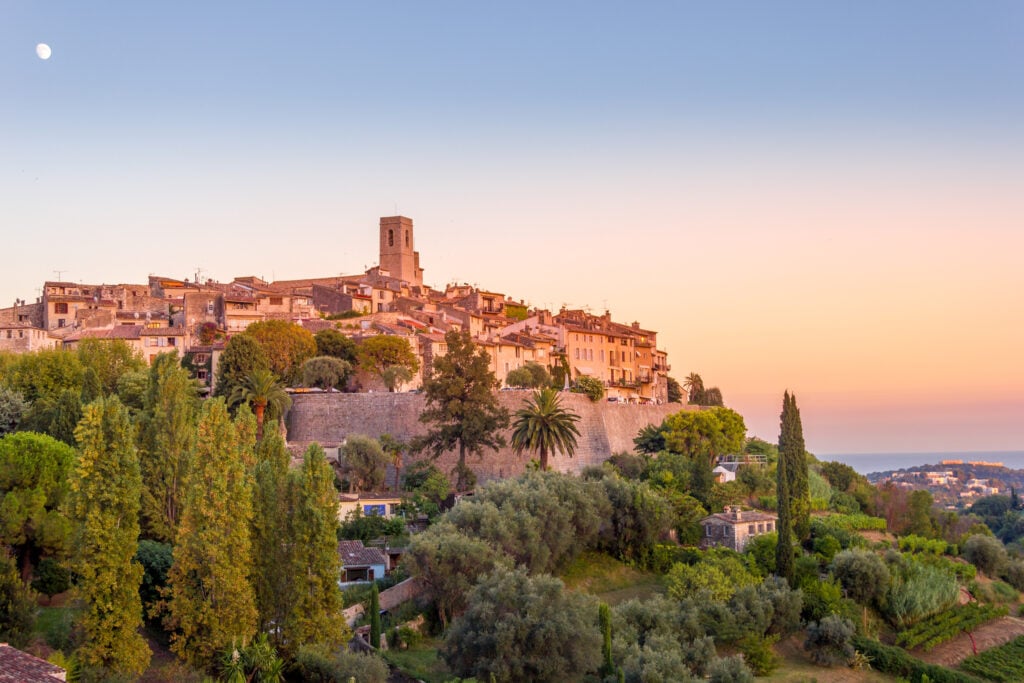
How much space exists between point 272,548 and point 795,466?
80.5ft

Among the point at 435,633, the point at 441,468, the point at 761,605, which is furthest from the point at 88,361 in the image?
the point at 761,605

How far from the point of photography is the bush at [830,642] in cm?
3402

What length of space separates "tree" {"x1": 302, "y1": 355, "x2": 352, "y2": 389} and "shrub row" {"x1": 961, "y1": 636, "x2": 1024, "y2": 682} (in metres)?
32.9

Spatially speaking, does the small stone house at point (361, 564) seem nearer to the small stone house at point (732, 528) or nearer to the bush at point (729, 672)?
the bush at point (729, 672)

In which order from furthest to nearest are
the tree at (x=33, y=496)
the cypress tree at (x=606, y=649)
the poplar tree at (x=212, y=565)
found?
the cypress tree at (x=606, y=649) → the tree at (x=33, y=496) → the poplar tree at (x=212, y=565)

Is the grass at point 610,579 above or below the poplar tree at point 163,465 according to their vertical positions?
below

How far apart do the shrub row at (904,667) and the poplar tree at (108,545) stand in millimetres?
23637

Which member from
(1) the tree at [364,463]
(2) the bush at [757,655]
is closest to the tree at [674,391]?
(1) the tree at [364,463]

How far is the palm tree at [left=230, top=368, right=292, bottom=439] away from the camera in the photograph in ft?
148

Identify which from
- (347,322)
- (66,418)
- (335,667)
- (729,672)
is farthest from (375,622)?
(347,322)

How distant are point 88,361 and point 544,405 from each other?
2089 cm

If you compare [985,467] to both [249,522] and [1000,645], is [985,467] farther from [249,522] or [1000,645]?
[249,522]

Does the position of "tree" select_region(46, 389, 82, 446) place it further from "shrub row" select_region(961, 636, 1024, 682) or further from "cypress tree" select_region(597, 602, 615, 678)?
"shrub row" select_region(961, 636, 1024, 682)

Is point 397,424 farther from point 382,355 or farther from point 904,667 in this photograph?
point 904,667
